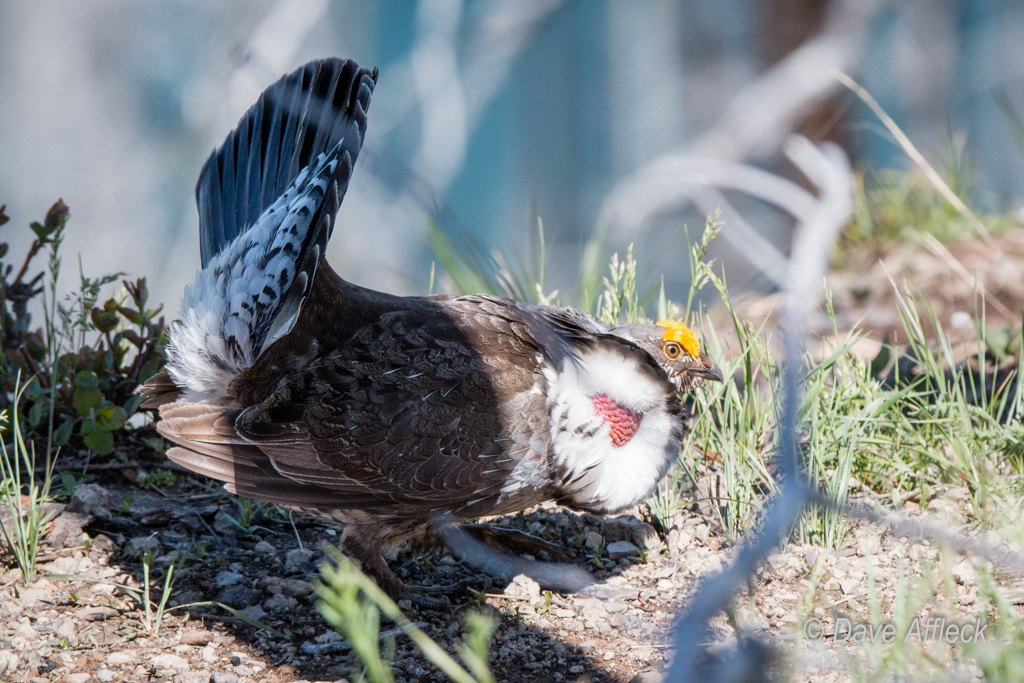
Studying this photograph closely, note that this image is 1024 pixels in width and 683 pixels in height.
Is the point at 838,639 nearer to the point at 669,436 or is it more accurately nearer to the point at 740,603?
the point at 740,603

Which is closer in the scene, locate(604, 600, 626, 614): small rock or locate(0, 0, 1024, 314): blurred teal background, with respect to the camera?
locate(604, 600, 626, 614): small rock

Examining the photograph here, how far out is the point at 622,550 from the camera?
10.4ft

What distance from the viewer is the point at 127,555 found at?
306cm

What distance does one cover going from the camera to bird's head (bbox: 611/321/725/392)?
10.2 feet

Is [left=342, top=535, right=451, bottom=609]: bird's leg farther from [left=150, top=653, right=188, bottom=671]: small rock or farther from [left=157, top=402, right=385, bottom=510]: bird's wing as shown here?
[left=150, top=653, right=188, bottom=671]: small rock

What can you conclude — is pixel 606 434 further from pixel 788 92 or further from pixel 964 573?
pixel 788 92

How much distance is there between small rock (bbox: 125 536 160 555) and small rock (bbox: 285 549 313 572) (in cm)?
47

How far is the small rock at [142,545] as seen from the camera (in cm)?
307

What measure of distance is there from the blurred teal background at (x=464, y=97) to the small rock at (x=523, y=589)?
4117 millimetres

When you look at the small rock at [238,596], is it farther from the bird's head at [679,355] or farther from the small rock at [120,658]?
the bird's head at [679,355]

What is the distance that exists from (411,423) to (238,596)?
892 millimetres

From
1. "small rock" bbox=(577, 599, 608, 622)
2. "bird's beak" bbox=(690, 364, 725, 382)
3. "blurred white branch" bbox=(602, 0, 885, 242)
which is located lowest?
"small rock" bbox=(577, 599, 608, 622)

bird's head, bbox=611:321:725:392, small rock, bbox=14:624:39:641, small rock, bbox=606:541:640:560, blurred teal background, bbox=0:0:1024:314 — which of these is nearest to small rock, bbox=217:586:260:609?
small rock, bbox=14:624:39:641

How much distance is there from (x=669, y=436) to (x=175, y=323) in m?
1.90
